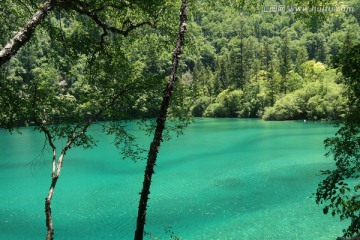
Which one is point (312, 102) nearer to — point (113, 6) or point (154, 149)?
point (154, 149)

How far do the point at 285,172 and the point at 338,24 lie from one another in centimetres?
13422

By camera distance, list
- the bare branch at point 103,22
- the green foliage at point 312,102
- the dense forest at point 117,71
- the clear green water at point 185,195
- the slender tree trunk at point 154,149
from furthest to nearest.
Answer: the green foliage at point 312,102, the clear green water at point 185,195, the slender tree trunk at point 154,149, the bare branch at point 103,22, the dense forest at point 117,71

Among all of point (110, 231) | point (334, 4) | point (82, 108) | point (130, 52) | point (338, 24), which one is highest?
point (338, 24)

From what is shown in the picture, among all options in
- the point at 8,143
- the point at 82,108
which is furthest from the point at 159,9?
the point at 8,143

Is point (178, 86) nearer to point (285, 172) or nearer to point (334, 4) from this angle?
point (334, 4)

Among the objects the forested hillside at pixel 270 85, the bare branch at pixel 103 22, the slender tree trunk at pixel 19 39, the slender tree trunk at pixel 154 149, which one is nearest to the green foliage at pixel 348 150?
the slender tree trunk at pixel 154 149

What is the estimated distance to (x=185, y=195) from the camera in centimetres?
2091

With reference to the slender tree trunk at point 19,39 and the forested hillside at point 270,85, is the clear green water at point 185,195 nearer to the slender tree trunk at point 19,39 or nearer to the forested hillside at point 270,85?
the slender tree trunk at point 19,39

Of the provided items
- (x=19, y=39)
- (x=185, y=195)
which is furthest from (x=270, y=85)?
(x=19, y=39)

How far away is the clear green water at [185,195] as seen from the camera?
15.9 m

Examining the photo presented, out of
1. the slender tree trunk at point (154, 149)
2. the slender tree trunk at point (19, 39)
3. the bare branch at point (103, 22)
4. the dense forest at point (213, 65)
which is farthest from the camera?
the dense forest at point (213, 65)

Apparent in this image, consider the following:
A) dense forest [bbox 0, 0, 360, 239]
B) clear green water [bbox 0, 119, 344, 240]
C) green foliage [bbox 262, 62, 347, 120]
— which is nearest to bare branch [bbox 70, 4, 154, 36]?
dense forest [bbox 0, 0, 360, 239]

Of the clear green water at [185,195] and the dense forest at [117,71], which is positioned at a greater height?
the dense forest at [117,71]

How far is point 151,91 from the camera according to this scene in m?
7.30
